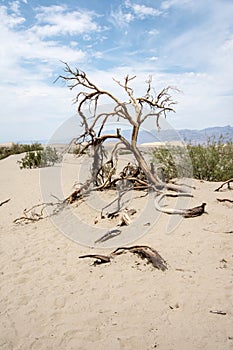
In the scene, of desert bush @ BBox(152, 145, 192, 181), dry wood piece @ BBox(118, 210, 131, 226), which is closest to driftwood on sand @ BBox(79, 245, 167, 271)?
dry wood piece @ BBox(118, 210, 131, 226)

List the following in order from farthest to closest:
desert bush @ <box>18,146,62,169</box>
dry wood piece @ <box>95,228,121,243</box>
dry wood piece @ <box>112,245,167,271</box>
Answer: desert bush @ <box>18,146,62,169</box> → dry wood piece @ <box>95,228,121,243</box> → dry wood piece @ <box>112,245,167,271</box>

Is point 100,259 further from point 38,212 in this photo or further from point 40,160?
point 40,160

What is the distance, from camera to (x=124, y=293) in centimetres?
365


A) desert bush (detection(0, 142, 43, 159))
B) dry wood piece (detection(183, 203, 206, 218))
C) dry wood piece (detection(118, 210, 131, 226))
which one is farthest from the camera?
desert bush (detection(0, 142, 43, 159))

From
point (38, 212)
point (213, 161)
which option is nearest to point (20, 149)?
point (38, 212)

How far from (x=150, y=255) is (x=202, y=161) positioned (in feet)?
18.0

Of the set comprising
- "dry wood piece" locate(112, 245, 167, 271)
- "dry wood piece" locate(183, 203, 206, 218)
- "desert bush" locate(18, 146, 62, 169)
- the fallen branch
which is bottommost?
the fallen branch

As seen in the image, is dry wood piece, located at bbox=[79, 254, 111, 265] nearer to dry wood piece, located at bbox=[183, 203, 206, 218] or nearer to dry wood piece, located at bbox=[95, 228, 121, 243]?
dry wood piece, located at bbox=[95, 228, 121, 243]

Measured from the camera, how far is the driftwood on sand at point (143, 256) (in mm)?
4187

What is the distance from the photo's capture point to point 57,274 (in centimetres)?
439

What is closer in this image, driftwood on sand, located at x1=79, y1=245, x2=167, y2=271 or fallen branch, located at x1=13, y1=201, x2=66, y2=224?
driftwood on sand, located at x1=79, y1=245, x2=167, y2=271

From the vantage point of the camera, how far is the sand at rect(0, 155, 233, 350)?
291 cm

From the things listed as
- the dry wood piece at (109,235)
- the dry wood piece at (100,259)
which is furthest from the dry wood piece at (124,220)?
the dry wood piece at (100,259)

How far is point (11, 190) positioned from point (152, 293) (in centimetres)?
778
